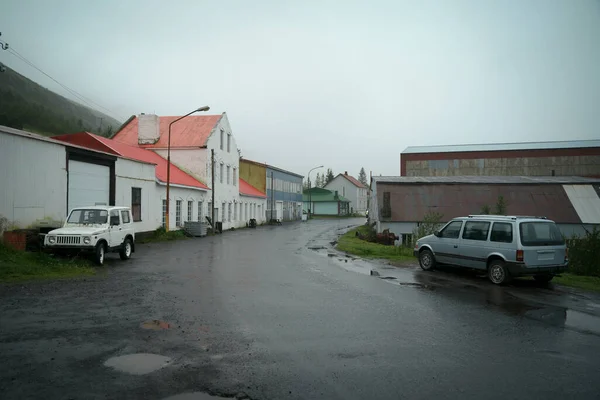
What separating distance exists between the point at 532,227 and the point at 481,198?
23.7m

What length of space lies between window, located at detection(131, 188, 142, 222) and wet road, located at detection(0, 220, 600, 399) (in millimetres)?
14666

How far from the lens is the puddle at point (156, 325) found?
704 centimetres

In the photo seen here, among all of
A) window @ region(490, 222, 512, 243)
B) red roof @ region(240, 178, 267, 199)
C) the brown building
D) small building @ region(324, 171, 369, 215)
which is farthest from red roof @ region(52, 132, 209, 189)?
small building @ region(324, 171, 369, 215)

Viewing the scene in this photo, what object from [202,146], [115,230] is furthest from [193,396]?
[202,146]

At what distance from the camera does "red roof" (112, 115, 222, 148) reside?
38.0 m

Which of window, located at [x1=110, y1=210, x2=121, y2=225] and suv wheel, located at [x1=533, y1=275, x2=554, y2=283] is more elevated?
window, located at [x1=110, y1=210, x2=121, y2=225]

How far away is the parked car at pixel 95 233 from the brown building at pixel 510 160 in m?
60.1

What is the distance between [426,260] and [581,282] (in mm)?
4548

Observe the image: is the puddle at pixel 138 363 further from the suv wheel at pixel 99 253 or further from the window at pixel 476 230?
the window at pixel 476 230

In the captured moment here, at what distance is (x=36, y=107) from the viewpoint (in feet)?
534

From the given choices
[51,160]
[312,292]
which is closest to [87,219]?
[51,160]

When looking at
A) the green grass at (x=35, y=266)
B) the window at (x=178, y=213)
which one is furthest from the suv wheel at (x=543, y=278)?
the window at (x=178, y=213)

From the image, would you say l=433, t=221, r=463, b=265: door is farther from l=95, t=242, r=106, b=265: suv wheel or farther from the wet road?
l=95, t=242, r=106, b=265: suv wheel

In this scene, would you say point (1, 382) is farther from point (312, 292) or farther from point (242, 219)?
point (242, 219)
